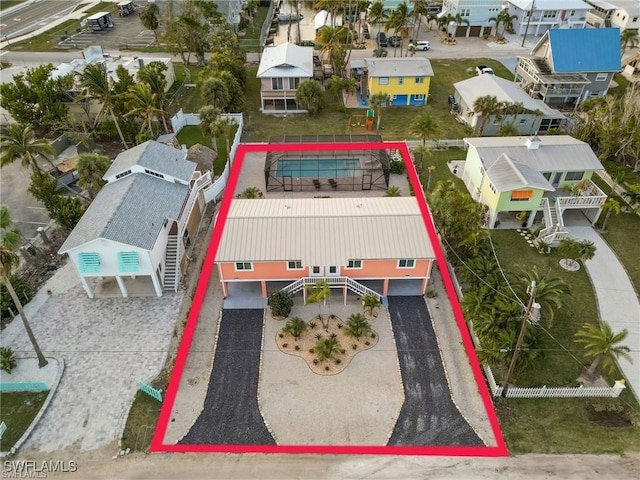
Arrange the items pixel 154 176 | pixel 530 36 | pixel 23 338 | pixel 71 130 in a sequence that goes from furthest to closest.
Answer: pixel 530 36, pixel 71 130, pixel 154 176, pixel 23 338

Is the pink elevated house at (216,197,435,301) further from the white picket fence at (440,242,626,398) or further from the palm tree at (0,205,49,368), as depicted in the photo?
the palm tree at (0,205,49,368)

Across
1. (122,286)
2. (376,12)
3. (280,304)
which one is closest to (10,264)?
(122,286)

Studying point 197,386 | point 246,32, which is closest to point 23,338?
point 197,386

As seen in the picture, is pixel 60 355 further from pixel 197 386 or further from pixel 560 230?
pixel 560 230

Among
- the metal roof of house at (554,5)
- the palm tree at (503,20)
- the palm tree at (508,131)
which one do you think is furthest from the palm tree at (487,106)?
the metal roof of house at (554,5)

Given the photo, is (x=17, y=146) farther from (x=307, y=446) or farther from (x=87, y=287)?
(x=307, y=446)

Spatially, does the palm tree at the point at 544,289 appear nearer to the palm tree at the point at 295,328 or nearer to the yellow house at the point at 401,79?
the palm tree at the point at 295,328

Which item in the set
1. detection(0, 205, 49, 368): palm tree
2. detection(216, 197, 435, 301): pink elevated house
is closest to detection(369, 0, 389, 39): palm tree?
detection(216, 197, 435, 301): pink elevated house

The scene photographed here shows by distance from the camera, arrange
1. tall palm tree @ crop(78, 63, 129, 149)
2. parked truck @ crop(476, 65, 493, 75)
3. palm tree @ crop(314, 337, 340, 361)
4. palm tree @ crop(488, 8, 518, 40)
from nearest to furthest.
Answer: palm tree @ crop(314, 337, 340, 361), tall palm tree @ crop(78, 63, 129, 149), parked truck @ crop(476, 65, 493, 75), palm tree @ crop(488, 8, 518, 40)
